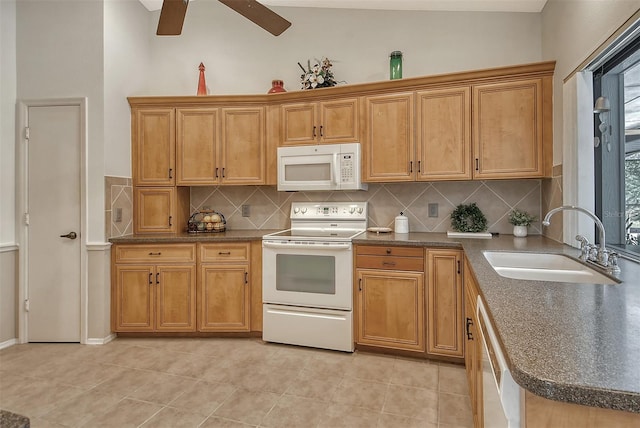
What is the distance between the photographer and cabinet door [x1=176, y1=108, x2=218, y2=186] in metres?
3.37

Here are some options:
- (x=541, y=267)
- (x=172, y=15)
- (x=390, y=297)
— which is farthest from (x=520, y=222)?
(x=172, y=15)

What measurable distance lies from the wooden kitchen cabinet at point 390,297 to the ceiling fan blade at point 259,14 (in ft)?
5.41

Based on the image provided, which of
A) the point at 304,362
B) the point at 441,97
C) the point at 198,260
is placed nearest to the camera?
the point at 304,362

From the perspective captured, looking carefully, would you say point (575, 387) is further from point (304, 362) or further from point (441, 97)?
point (441, 97)

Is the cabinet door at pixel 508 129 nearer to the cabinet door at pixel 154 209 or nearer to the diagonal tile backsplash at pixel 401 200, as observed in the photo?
the diagonal tile backsplash at pixel 401 200

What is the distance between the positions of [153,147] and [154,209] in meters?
0.59

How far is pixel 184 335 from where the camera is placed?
315 centimetres

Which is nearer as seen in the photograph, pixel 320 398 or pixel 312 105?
pixel 320 398

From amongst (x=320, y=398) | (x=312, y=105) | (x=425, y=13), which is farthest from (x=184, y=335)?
(x=425, y=13)

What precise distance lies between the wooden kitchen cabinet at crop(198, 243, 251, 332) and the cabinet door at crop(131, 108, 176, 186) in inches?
34.4

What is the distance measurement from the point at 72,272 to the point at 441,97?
3.43 m

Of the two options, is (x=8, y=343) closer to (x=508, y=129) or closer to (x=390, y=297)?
(x=390, y=297)

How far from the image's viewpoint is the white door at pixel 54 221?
119 inches

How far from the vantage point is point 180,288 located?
10.2ft
